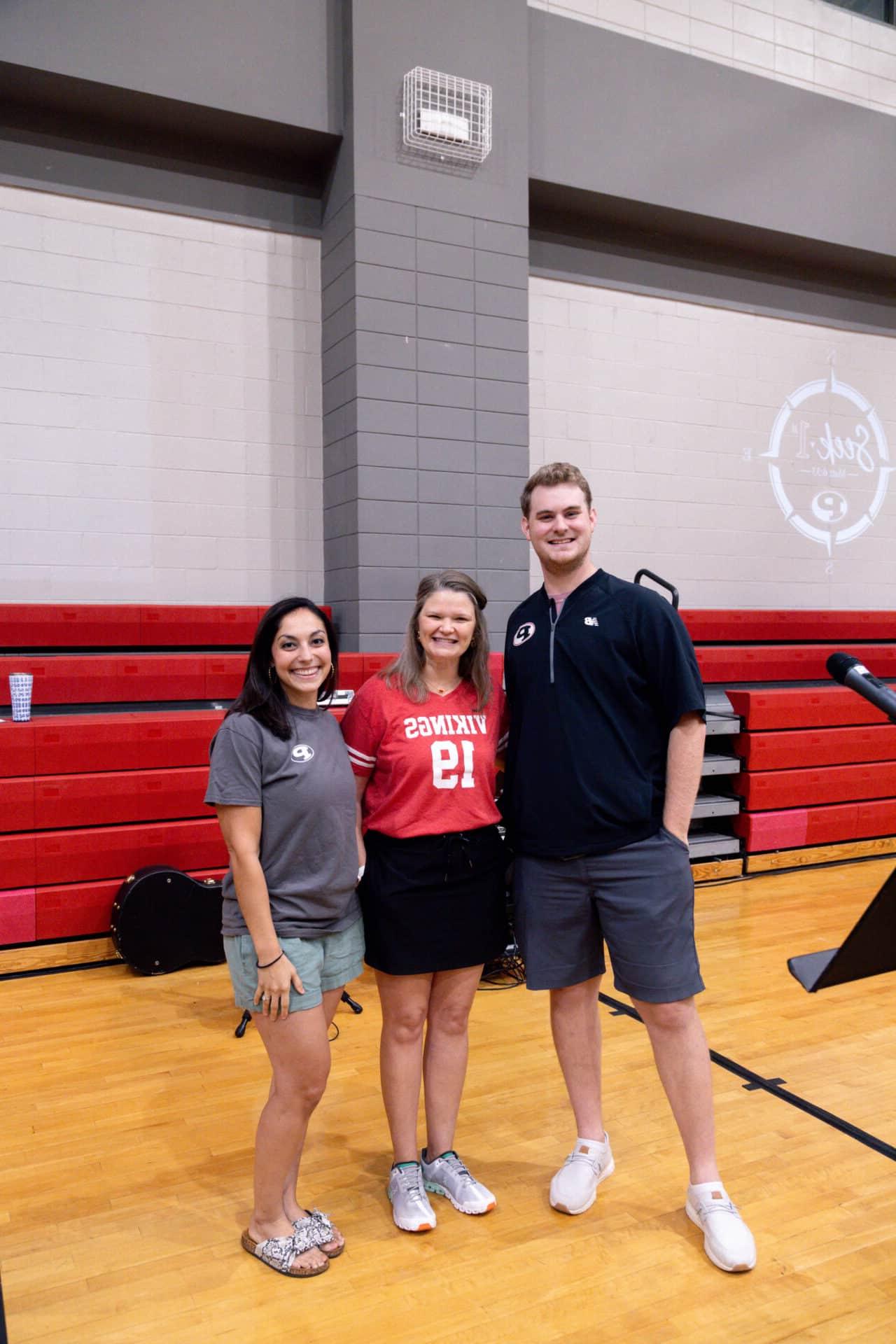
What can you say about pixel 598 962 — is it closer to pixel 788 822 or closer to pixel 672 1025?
pixel 672 1025

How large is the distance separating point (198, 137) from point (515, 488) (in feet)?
7.39

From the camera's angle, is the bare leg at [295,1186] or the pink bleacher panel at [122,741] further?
the pink bleacher panel at [122,741]

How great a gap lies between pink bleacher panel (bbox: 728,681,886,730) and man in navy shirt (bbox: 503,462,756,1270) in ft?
10.5

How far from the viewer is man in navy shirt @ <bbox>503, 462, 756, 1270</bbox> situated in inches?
76.1

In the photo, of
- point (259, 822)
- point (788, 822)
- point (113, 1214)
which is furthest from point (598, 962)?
point (788, 822)

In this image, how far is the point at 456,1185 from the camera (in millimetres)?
2064

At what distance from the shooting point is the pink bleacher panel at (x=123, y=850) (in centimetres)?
360

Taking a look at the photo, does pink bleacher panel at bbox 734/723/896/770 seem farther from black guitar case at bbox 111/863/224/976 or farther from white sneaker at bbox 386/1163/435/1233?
white sneaker at bbox 386/1163/435/1233

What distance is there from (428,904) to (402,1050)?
30cm

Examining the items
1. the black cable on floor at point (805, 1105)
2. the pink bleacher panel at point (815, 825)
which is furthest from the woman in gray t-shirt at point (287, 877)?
the pink bleacher panel at point (815, 825)

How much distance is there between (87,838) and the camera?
3.64m

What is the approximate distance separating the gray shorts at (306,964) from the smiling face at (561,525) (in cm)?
82

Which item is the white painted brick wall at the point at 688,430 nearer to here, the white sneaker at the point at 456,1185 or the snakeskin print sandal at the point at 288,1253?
the white sneaker at the point at 456,1185

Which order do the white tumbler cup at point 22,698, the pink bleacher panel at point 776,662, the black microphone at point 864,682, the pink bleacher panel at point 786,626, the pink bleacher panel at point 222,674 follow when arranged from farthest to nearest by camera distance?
1. the pink bleacher panel at point 786,626
2. the pink bleacher panel at point 776,662
3. the pink bleacher panel at point 222,674
4. the white tumbler cup at point 22,698
5. the black microphone at point 864,682
